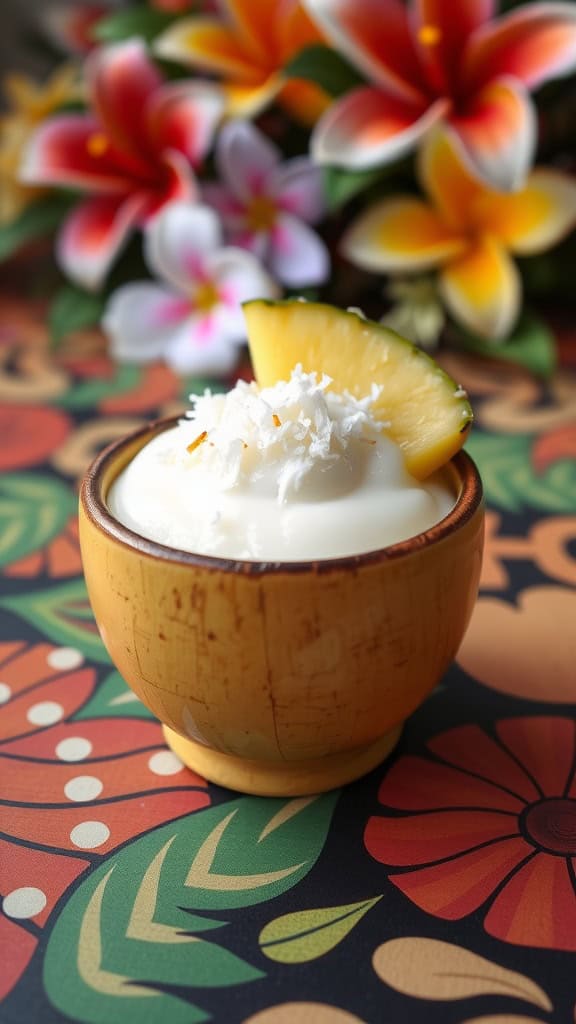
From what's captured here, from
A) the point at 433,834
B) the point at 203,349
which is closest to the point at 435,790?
the point at 433,834

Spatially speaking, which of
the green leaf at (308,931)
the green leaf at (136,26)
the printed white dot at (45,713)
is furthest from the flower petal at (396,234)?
the green leaf at (308,931)

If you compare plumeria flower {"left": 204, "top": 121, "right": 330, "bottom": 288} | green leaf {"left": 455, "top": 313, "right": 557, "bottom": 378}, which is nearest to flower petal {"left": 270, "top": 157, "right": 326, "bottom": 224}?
plumeria flower {"left": 204, "top": 121, "right": 330, "bottom": 288}

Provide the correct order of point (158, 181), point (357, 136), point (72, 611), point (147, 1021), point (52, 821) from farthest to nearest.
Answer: point (158, 181) → point (357, 136) → point (72, 611) → point (52, 821) → point (147, 1021)

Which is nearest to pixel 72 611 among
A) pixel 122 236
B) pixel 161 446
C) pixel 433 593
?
pixel 161 446

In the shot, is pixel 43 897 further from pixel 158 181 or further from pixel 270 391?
pixel 158 181

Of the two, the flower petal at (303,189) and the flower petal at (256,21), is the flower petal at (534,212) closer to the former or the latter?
the flower petal at (303,189)

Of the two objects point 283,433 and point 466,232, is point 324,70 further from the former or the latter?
point 283,433
